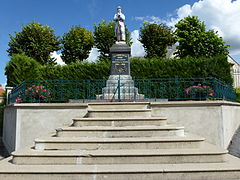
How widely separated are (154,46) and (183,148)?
1599 cm

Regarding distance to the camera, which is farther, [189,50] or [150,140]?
[189,50]

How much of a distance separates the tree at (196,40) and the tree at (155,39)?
1311 millimetres

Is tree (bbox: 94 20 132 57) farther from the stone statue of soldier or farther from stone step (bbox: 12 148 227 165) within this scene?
stone step (bbox: 12 148 227 165)

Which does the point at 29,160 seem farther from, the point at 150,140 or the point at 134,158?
the point at 150,140

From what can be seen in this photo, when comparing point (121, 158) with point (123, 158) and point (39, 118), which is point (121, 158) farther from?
point (39, 118)

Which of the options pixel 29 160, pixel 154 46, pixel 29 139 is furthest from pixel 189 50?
pixel 29 160

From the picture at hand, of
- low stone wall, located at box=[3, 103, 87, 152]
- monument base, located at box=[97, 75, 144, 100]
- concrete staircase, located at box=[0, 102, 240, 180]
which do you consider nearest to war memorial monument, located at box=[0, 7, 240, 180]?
concrete staircase, located at box=[0, 102, 240, 180]

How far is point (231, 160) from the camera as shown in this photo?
3.43m

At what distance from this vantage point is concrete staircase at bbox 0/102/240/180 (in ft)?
9.99

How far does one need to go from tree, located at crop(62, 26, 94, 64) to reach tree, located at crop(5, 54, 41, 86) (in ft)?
24.7

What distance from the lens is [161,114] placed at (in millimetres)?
6398

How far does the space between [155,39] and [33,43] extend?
39.6ft

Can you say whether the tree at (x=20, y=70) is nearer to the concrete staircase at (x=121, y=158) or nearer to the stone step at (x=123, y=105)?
the stone step at (x=123, y=105)

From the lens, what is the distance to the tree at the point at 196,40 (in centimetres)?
1692
